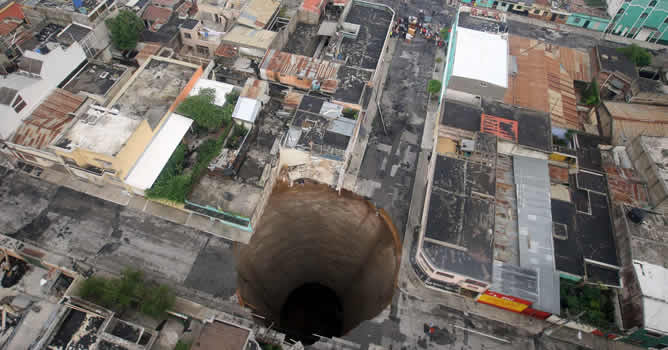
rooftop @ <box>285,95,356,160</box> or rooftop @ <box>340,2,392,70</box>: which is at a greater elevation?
rooftop @ <box>340,2,392,70</box>

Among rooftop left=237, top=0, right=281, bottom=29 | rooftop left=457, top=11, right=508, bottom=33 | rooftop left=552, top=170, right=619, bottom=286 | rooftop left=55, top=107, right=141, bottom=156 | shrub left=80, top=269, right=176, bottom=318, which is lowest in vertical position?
shrub left=80, top=269, right=176, bottom=318

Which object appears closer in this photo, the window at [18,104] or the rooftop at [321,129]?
the window at [18,104]

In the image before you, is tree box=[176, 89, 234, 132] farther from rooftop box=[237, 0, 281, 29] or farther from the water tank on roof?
the water tank on roof

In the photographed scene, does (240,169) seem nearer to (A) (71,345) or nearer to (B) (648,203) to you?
(A) (71,345)

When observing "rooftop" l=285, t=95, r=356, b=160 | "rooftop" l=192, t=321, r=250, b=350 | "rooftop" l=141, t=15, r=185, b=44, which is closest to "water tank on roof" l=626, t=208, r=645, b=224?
"rooftop" l=285, t=95, r=356, b=160

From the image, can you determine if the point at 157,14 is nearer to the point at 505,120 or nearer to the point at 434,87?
the point at 434,87

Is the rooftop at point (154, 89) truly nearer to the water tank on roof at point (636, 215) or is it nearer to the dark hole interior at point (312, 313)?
the dark hole interior at point (312, 313)

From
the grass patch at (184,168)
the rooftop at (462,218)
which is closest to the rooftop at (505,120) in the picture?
the rooftop at (462,218)
